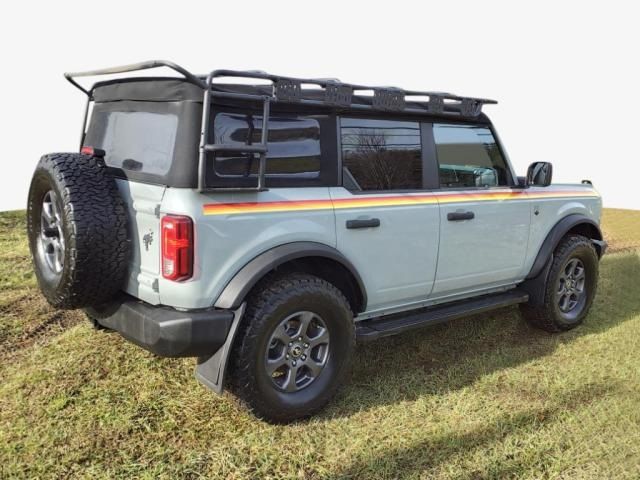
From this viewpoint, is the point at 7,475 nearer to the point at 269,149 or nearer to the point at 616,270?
the point at 269,149

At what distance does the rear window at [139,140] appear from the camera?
3080mm

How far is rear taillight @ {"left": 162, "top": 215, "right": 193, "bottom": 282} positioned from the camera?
288cm

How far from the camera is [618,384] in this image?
4.05 metres

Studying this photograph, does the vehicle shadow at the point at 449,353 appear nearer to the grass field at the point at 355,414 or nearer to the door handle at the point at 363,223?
the grass field at the point at 355,414

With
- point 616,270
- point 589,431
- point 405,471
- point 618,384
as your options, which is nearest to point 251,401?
point 405,471

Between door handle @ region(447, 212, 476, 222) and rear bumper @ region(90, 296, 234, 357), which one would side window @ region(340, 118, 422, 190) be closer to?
door handle @ region(447, 212, 476, 222)

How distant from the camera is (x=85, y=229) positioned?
2.96 m

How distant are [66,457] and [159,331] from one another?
84 centimetres

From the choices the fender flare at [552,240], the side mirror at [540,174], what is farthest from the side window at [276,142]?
the fender flare at [552,240]

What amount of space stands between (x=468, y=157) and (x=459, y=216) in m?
0.64

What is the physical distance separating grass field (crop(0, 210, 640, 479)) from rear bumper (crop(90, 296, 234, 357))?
0.55 metres

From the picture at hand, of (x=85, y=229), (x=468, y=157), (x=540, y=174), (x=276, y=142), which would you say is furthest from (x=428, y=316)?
(x=85, y=229)

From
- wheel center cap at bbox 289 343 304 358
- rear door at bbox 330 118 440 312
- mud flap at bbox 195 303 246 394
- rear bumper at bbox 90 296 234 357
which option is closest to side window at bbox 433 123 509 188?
rear door at bbox 330 118 440 312

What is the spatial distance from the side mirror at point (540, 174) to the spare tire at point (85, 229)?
3.30 m
